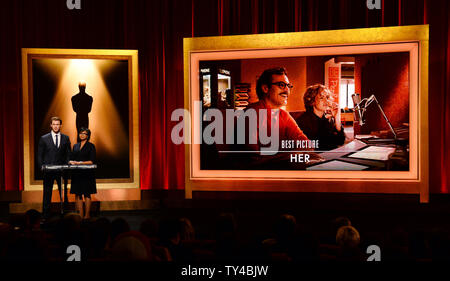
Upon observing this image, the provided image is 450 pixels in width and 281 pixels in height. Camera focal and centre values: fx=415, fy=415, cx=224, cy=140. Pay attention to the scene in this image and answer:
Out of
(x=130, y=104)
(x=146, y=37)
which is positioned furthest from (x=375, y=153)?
(x=146, y=37)

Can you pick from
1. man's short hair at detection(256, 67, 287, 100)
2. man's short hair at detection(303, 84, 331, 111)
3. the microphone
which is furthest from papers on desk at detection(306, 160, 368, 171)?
man's short hair at detection(256, 67, 287, 100)

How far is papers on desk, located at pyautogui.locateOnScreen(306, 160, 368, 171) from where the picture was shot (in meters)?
5.65

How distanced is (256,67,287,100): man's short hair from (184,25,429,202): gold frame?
0.69ft

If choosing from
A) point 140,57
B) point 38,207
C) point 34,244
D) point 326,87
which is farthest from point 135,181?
point 34,244

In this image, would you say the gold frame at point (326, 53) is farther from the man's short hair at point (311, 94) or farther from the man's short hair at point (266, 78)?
the man's short hair at point (311, 94)

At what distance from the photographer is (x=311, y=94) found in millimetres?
5789

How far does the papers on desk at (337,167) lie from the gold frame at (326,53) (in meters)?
0.06

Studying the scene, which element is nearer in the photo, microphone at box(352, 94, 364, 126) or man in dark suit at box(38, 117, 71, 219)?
man in dark suit at box(38, 117, 71, 219)

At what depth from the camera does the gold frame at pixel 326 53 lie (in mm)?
5395

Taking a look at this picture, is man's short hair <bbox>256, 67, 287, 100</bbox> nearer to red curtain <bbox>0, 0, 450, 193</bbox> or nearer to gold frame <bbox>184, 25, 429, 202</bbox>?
gold frame <bbox>184, 25, 429, 202</bbox>

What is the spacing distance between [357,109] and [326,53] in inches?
34.5

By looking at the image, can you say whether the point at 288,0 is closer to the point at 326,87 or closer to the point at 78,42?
the point at 326,87

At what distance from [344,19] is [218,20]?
1859 millimetres

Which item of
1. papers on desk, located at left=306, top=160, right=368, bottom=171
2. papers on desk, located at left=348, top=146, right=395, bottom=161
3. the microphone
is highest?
the microphone
